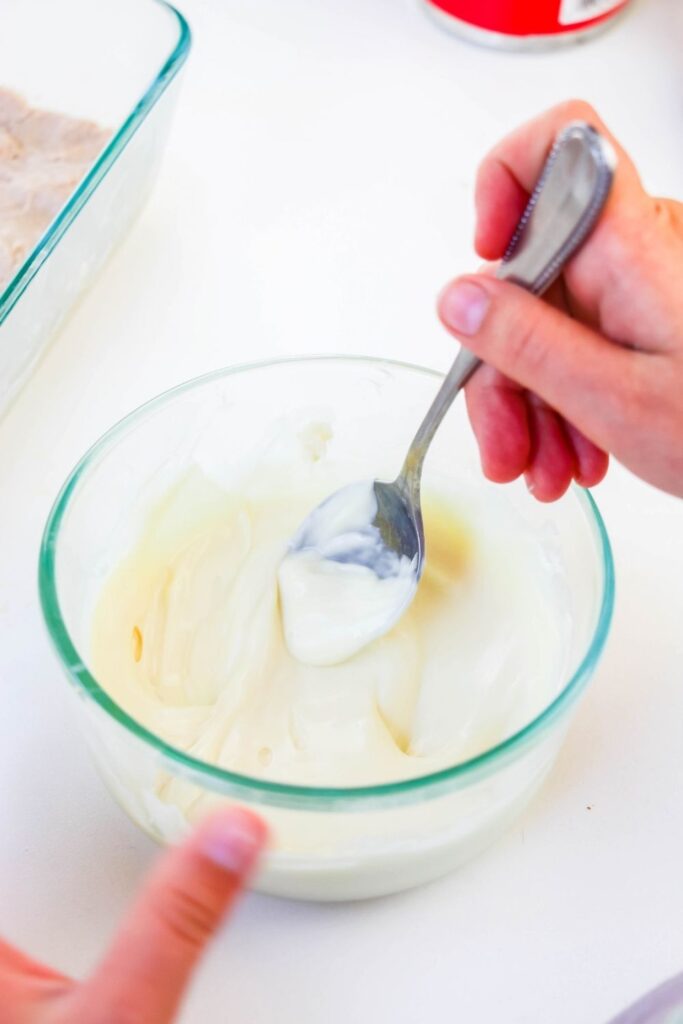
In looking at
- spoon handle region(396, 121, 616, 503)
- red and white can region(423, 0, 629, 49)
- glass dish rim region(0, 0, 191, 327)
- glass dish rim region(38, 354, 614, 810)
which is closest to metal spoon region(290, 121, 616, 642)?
spoon handle region(396, 121, 616, 503)

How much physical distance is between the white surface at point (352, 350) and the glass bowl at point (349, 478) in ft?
0.16

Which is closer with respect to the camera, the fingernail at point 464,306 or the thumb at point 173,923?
the thumb at point 173,923

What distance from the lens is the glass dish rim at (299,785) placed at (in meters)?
0.56

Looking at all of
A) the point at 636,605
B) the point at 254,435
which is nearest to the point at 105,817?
the point at 254,435

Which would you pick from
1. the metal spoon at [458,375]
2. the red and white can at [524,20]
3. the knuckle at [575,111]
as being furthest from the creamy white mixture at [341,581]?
the red and white can at [524,20]

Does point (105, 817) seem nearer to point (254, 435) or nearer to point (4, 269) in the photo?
point (254, 435)

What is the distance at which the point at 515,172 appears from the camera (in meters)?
0.70

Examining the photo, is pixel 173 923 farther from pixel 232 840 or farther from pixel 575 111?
pixel 575 111

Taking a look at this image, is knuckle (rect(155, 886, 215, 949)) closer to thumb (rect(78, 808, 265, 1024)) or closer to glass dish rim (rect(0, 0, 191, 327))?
thumb (rect(78, 808, 265, 1024))

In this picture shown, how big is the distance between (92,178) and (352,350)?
252 millimetres

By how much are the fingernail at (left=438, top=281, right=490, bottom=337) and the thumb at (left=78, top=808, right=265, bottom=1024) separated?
0.96 ft

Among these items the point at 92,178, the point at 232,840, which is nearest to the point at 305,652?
the point at 232,840

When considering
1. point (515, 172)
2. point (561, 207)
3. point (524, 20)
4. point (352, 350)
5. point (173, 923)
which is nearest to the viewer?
point (173, 923)

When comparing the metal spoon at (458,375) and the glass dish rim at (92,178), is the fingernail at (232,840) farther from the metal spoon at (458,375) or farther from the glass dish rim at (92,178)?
the glass dish rim at (92,178)
